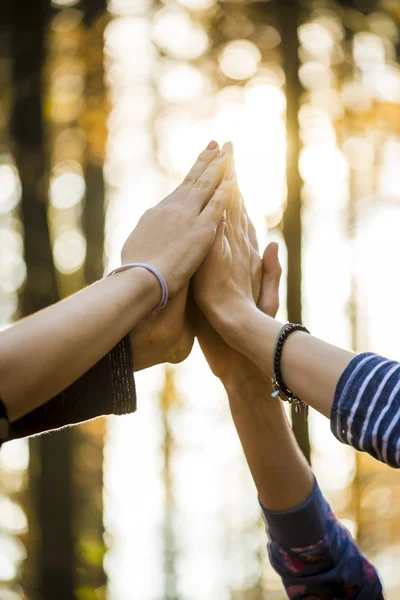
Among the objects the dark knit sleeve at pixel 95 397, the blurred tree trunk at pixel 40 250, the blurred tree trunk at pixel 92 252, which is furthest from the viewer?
the blurred tree trunk at pixel 92 252

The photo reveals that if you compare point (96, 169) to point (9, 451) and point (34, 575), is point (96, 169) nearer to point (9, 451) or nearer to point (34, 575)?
point (9, 451)

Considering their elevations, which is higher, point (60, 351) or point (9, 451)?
point (60, 351)

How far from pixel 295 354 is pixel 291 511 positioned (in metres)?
0.30

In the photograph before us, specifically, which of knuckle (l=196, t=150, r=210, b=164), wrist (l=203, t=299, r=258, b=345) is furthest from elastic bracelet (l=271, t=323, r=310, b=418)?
knuckle (l=196, t=150, r=210, b=164)

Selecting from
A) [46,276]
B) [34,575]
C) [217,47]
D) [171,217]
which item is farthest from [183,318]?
[217,47]

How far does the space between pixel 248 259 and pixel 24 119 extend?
241 centimetres

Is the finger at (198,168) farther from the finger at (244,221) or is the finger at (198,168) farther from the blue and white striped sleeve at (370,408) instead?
the blue and white striped sleeve at (370,408)

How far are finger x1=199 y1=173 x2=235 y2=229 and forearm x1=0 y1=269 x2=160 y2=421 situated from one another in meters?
0.28

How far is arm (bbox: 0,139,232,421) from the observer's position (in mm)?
752

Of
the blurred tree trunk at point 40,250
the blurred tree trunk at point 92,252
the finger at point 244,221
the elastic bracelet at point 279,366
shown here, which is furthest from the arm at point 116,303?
the blurred tree trunk at point 92,252

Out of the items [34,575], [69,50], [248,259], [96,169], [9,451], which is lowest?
[34,575]

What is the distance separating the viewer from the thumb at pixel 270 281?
1276mm

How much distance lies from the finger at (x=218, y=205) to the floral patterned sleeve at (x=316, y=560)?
58 centimetres

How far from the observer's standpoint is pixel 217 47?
429 centimetres
